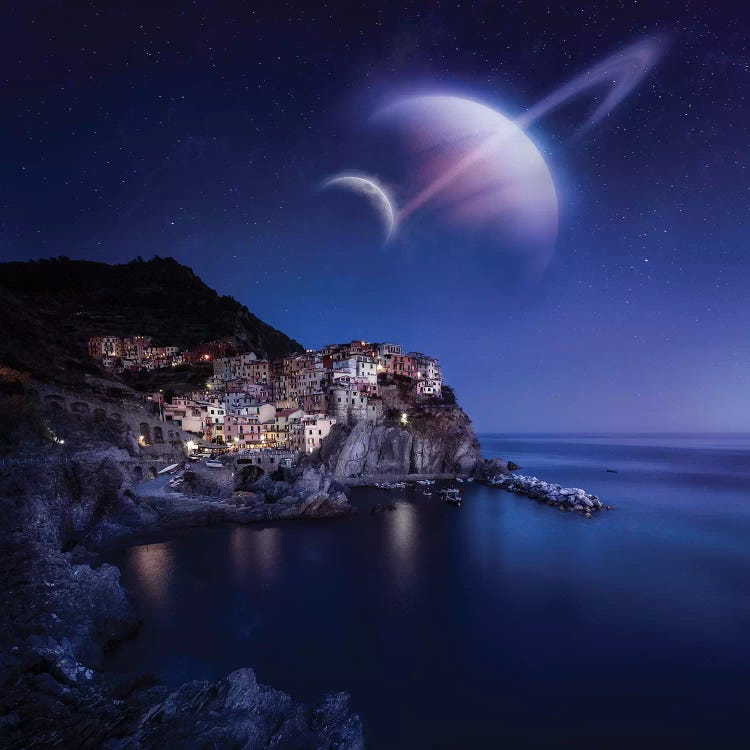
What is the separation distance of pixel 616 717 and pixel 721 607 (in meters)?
11.1

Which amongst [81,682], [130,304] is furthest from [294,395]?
[130,304]

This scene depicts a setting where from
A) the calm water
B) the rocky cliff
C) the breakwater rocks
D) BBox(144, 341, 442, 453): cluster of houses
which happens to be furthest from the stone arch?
the breakwater rocks

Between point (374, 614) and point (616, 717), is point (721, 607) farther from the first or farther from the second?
point (374, 614)

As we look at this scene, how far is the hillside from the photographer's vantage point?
253ft

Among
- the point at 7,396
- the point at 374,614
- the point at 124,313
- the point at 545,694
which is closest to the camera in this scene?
the point at 545,694

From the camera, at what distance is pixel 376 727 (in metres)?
10.7

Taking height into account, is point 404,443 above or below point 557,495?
above

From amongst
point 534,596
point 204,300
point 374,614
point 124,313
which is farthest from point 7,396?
point 204,300

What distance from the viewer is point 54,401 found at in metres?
33.8

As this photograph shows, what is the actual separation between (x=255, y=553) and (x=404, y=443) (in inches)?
1128

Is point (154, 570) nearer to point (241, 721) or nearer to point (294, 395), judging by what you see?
point (241, 721)

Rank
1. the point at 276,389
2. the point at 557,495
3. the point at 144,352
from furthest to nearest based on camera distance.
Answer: the point at 144,352 < the point at 276,389 < the point at 557,495

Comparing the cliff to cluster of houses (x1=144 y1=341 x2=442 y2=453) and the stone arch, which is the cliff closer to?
cluster of houses (x1=144 y1=341 x2=442 y2=453)

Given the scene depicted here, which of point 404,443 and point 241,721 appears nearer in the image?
point 241,721
